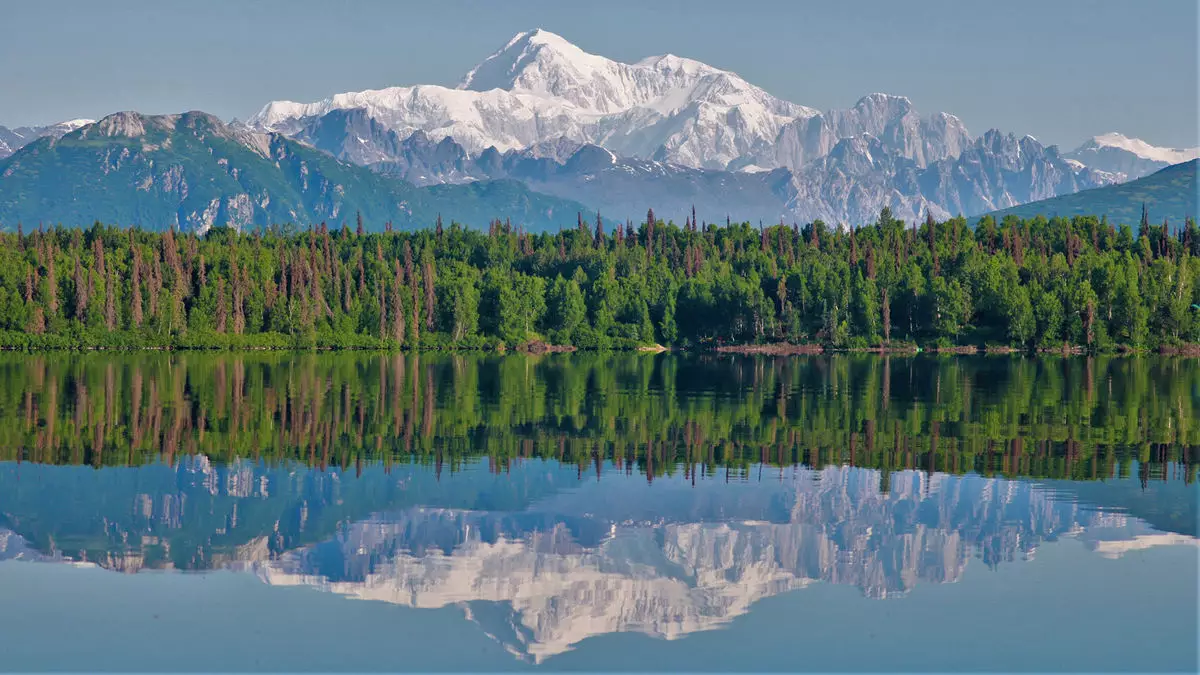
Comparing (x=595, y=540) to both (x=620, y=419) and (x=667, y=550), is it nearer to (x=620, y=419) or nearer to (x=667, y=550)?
(x=667, y=550)

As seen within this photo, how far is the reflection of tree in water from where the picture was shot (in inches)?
2586

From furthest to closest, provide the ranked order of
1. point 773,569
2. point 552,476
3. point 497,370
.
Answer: point 497,370 → point 552,476 → point 773,569

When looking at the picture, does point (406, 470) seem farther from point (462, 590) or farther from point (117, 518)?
point (462, 590)

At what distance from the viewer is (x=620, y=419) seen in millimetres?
86062

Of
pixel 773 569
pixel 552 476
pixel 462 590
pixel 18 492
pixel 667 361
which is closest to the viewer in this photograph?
pixel 462 590

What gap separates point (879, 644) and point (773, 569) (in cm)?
788

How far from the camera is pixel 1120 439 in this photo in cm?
7275

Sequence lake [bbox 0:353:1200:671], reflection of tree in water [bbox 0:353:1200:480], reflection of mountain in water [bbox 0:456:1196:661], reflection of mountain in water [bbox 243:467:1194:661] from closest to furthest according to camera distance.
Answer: lake [bbox 0:353:1200:671] < reflection of mountain in water [bbox 243:467:1194:661] < reflection of mountain in water [bbox 0:456:1196:661] < reflection of tree in water [bbox 0:353:1200:480]

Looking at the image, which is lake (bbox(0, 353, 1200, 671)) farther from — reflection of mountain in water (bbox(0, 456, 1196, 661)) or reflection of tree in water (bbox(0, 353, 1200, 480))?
reflection of tree in water (bbox(0, 353, 1200, 480))

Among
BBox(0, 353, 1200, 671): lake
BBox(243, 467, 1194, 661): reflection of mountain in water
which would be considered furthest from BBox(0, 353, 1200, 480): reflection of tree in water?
BBox(243, 467, 1194, 661): reflection of mountain in water

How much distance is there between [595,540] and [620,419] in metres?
39.2

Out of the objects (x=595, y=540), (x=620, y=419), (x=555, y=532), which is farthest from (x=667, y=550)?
(x=620, y=419)

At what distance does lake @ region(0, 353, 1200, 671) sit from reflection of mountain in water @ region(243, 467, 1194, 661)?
0.16 meters

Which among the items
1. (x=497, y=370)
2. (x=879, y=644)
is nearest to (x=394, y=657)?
(x=879, y=644)
